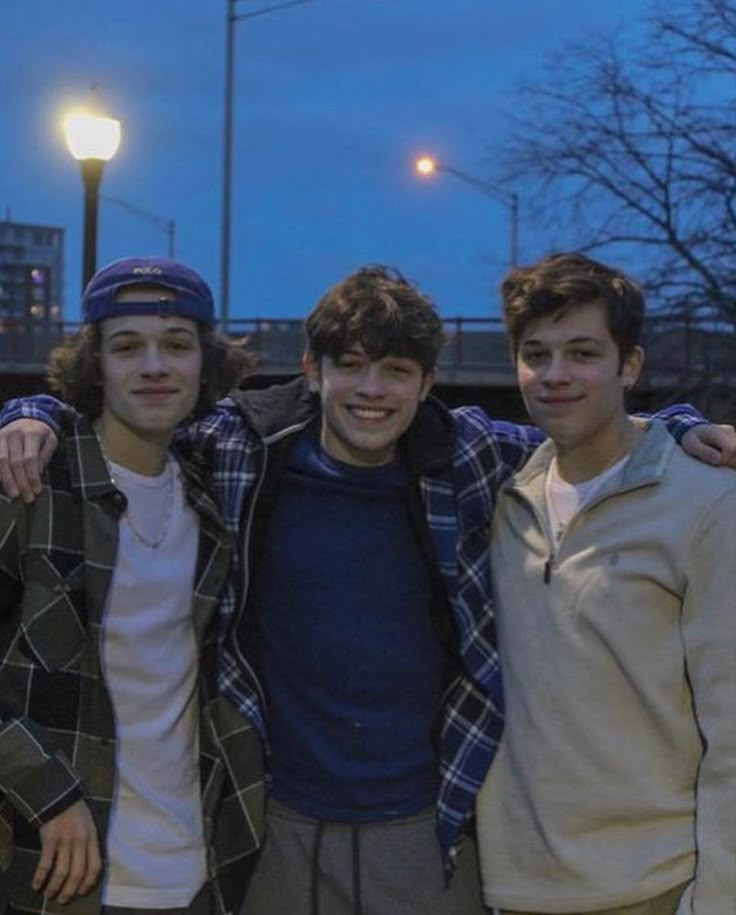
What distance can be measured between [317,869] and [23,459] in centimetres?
115

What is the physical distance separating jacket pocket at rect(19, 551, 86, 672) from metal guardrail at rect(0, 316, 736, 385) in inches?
410

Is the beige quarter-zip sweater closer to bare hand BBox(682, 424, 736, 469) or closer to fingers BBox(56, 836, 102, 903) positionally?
bare hand BBox(682, 424, 736, 469)

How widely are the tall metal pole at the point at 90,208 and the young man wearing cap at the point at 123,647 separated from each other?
998 centimetres

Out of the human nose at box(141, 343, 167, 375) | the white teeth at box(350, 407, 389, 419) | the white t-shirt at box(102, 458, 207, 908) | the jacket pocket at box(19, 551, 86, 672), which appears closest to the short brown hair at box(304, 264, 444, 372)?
the white teeth at box(350, 407, 389, 419)

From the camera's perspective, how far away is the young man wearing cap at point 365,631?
11.1 feet

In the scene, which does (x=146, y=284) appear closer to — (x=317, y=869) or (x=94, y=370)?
(x=94, y=370)

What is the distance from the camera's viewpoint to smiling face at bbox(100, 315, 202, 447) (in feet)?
11.0

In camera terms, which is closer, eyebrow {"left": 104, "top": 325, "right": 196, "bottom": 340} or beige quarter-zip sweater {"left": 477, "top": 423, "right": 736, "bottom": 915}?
beige quarter-zip sweater {"left": 477, "top": 423, "right": 736, "bottom": 915}

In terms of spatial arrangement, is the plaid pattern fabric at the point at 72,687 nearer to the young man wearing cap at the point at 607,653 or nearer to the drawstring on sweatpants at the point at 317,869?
the drawstring on sweatpants at the point at 317,869

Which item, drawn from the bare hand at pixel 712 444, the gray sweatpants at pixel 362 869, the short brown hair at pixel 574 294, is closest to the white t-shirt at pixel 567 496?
the bare hand at pixel 712 444

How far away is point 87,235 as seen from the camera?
1348 cm

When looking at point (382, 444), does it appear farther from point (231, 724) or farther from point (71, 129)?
point (71, 129)

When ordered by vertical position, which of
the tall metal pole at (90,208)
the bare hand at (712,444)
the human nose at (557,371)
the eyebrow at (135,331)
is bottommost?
the bare hand at (712,444)

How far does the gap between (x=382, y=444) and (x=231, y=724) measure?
0.72 m
